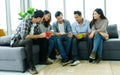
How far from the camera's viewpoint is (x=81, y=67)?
155 inches

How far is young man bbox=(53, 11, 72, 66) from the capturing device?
4.38 m

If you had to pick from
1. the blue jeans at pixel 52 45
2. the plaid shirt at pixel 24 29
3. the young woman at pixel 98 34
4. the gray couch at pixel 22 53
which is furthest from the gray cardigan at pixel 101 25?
the plaid shirt at pixel 24 29

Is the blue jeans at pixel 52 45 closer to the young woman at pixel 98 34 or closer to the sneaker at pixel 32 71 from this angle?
the young woman at pixel 98 34

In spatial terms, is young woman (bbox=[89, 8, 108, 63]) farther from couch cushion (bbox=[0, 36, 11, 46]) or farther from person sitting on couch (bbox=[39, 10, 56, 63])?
couch cushion (bbox=[0, 36, 11, 46])

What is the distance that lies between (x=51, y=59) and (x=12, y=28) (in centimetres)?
215

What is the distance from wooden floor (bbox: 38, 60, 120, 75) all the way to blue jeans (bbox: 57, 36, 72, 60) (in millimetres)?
246

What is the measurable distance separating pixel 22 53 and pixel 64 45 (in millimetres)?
1154

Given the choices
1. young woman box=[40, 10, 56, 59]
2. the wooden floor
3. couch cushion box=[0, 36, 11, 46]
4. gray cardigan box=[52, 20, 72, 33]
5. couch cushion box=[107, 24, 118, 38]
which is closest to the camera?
the wooden floor

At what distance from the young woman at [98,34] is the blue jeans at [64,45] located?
0.48 meters

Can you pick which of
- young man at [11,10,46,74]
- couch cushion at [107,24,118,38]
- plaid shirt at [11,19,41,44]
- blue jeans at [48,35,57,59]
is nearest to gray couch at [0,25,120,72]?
couch cushion at [107,24,118,38]

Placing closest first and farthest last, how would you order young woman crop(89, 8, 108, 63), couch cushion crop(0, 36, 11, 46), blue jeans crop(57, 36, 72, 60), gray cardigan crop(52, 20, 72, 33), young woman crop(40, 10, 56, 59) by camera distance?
couch cushion crop(0, 36, 11, 46) < young woman crop(89, 8, 108, 63) < blue jeans crop(57, 36, 72, 60) < young woman crop(40, 10, 56, 59) < gray cardigan crop(52, 20, 72, 33)

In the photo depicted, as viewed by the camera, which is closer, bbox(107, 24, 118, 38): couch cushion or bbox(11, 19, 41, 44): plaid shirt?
bbox(11, 19, 41, 44): plaid shirt

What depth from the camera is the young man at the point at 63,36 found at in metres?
4.38

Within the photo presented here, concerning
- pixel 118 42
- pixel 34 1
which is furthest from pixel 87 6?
pixel 118 42
